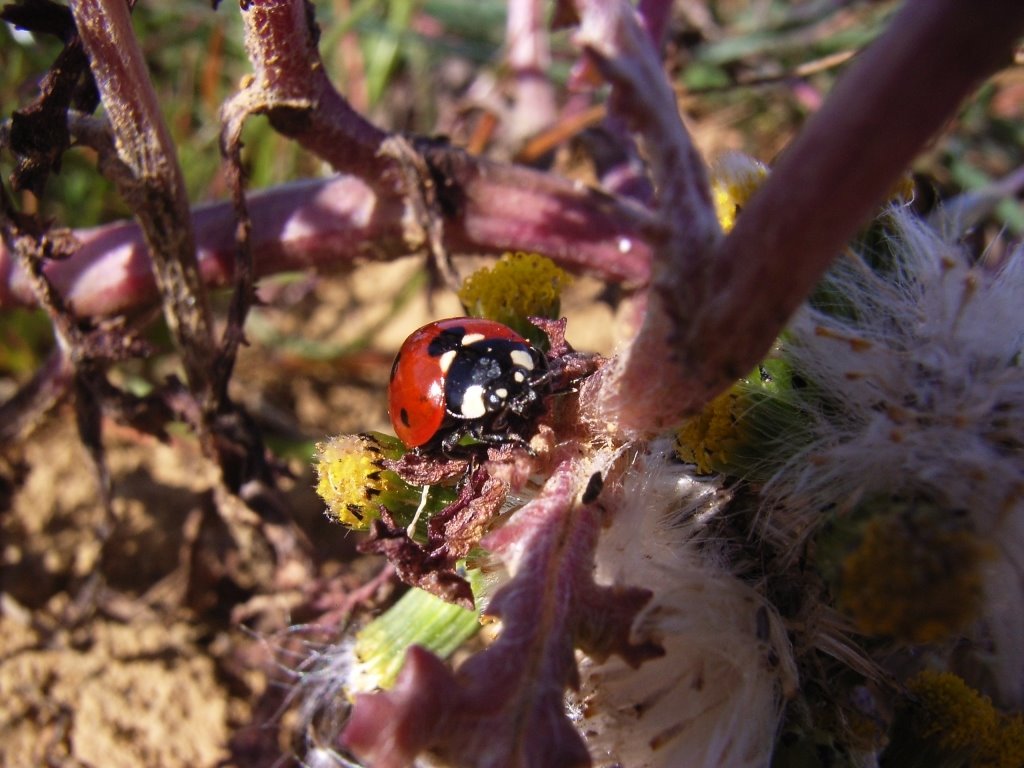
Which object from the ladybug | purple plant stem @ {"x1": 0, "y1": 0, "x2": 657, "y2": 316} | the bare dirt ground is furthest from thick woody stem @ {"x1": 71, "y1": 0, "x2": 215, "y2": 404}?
the ladybug

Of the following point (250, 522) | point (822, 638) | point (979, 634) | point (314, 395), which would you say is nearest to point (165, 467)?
point (314, 395)

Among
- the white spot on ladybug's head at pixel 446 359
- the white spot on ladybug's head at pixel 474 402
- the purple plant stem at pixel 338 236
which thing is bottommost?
the white spot on ladybug's head at pixel 474 402

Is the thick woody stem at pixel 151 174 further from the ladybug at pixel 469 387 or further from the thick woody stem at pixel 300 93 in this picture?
the ladybug at pixel 469 387

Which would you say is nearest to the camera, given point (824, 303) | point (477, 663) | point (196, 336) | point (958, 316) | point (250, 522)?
point (477, 663)

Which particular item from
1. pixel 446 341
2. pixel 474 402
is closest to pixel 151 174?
pixel 446 341

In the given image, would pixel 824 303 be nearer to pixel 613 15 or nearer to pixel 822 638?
pixel 822 638

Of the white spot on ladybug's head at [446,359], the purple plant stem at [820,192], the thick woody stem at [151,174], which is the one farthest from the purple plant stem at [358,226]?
the purple plant stem at [820,192]
